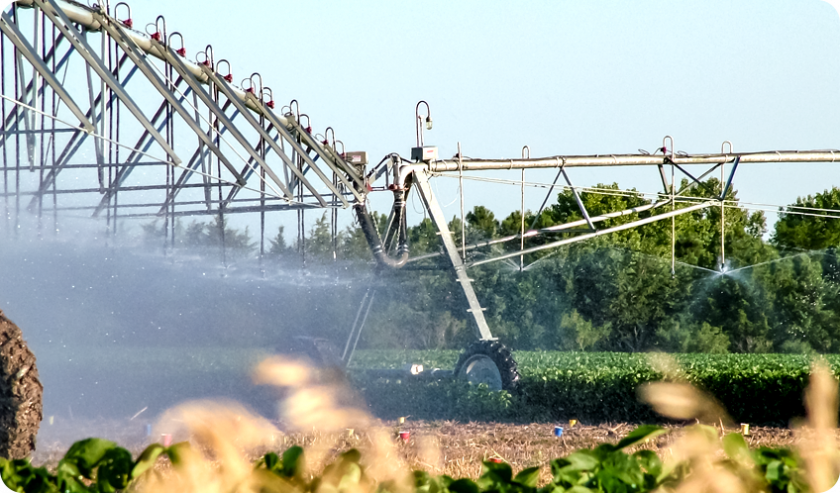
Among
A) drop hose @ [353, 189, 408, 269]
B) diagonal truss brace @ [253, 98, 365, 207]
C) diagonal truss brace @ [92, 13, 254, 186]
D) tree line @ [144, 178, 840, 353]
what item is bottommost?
tree line @ [144, 178, 840, 353]

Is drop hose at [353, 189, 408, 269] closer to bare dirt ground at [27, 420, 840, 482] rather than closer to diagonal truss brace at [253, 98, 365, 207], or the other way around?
diagonal truss brace at [253, 98, 365, 207]

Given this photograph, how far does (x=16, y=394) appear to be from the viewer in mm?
3779

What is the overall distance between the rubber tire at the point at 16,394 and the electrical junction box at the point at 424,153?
19.9ft

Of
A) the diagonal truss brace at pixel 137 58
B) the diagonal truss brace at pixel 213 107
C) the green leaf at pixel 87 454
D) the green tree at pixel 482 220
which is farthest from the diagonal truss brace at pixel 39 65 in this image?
the green tree at pixel 482 220

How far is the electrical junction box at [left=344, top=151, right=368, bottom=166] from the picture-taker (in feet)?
35.1

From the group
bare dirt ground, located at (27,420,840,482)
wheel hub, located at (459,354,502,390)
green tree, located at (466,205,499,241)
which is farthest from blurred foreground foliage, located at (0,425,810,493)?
green tree, located at (466,205,499,241)

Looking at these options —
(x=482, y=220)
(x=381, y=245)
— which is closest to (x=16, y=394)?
(x=381, y=245)

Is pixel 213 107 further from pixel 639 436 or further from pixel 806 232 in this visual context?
pixel 806 232

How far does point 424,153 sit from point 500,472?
7.97 meters

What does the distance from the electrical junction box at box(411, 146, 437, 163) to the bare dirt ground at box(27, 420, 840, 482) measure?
8.79 feet

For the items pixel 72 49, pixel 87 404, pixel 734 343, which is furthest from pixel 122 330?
pixel 734 343

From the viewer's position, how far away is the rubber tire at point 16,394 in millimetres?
3727

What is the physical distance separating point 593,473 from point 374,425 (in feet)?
23.6

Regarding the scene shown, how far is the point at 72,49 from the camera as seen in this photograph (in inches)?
295
